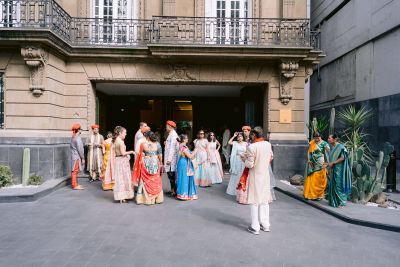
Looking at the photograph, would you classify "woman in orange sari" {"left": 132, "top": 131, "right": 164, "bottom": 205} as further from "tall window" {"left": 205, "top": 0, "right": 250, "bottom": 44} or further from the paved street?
"tall window" {"left": 205, "top": 0, "right": 250, "bottom": 44}

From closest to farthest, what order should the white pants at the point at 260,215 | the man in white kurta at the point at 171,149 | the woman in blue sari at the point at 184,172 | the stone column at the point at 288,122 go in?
the white pants at the point at 260,215
the woman in blue sari at the point at 184,172
the man in white kurta at the point at 171,149
the stone column at the point at 288,122

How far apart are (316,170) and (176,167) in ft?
11.9

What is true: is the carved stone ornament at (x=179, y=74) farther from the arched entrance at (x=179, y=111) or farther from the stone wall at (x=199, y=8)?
the arched entrance at (x=179, y=111)

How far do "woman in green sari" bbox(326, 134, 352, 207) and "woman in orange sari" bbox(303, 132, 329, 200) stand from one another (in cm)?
30

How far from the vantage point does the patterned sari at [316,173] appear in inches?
334

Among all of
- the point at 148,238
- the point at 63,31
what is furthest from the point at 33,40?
the point at 148,238

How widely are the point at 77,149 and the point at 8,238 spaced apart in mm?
4595

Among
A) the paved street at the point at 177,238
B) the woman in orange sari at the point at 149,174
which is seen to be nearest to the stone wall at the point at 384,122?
the paved street at the point at 177,238

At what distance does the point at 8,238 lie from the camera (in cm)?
Result: 557

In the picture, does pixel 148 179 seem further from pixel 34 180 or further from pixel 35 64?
pixel 35 64

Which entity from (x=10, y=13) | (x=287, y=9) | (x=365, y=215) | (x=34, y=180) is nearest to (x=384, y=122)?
(x=287, y=9)

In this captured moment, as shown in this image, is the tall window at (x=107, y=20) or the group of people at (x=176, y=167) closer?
the group of people at (x=176, y=167)

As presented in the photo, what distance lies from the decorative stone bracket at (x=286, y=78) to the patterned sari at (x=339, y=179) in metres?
4.81

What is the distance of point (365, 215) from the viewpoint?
23.3ft
